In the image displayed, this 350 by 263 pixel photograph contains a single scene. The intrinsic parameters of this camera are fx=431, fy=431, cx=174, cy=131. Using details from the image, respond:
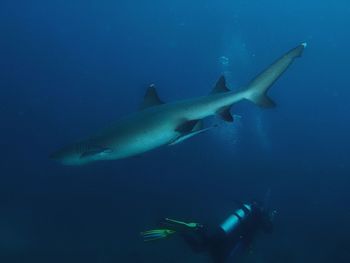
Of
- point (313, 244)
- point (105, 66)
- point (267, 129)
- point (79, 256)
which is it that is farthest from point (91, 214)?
point (105, 66)

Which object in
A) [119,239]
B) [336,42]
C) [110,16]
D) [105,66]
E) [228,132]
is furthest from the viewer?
[336,42]

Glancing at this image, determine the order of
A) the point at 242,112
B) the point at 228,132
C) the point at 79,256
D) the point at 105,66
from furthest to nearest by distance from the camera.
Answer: the point at 105,66 < the point at 242,112 < the point at 228,132 < the point at 79,256

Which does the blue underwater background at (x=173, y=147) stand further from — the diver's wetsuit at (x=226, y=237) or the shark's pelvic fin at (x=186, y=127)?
the shark's pelvic fin at (x=186, y=127)

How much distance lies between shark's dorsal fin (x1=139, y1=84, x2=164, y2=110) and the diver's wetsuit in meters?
2.78

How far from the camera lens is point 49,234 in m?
16.9

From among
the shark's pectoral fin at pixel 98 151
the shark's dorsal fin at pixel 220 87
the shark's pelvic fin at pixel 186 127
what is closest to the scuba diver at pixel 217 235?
the shark's pectoral fin at pixel 98 151

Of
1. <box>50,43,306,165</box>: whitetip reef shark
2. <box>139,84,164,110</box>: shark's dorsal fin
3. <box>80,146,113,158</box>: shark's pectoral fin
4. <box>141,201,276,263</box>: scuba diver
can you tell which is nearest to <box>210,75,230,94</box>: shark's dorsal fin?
<box>50,43,306,165</box>: whitetip reef shark

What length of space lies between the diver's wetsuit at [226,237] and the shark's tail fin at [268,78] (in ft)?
10.1

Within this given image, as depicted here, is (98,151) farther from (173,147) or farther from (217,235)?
(173,147)

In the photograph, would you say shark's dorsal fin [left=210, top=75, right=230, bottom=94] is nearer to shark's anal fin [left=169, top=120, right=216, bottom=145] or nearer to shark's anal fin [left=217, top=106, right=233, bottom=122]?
shark's anal fin [left=217, top=106, right=233, bottom=122]

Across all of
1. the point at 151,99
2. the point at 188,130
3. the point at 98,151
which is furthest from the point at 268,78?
the point at 98,151

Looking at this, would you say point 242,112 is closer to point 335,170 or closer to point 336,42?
point 335,170

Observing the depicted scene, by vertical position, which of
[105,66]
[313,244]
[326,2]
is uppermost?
[326,2]

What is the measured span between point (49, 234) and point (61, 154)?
12.5 meters
